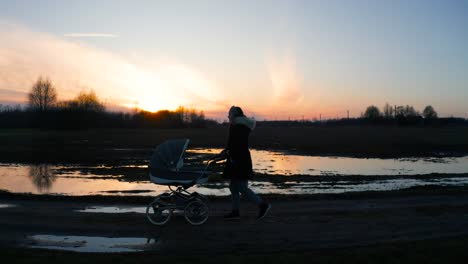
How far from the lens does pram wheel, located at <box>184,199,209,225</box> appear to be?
871 cm

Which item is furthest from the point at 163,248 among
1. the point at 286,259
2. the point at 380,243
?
the point at 380,243

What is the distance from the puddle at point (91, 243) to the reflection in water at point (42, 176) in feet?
32.5

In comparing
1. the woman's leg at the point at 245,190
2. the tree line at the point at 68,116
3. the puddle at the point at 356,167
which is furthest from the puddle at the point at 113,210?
the tree line at the point at 68,116

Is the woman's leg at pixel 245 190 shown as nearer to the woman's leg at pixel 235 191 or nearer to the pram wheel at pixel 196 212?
the woman's leg at pixel 235 191

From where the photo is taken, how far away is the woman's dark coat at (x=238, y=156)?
878 cm

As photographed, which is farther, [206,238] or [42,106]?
[42,106]

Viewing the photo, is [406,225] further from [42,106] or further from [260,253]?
[42,106]

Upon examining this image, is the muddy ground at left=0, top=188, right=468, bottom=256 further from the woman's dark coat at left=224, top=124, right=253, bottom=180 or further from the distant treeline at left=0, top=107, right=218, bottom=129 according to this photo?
the distant treeline at left=0, top=107, right=218, bottom=129

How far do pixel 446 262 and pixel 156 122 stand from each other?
14240cm

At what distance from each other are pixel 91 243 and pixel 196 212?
2118 millimetres

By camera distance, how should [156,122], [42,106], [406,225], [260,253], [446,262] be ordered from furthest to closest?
[156,122] → [42,106] → [406,225] → [260,253] → [446,262]

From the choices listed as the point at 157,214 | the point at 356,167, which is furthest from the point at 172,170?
the point at 356,167

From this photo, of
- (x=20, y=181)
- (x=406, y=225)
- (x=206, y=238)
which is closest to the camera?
(x=206, y=238)

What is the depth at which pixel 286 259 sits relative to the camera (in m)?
6.25
